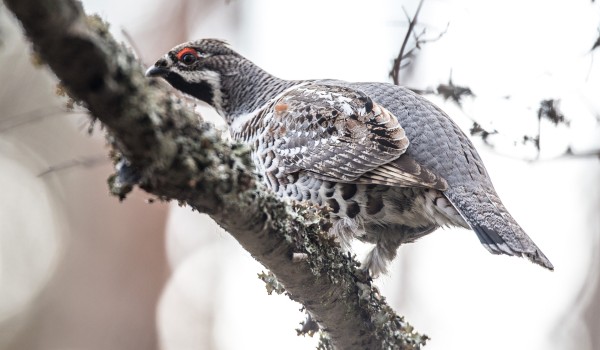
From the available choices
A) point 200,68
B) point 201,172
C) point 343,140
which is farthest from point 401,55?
point 201,172

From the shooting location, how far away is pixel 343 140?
514cm

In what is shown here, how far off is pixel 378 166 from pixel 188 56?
2255 mm

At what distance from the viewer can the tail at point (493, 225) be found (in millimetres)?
4398

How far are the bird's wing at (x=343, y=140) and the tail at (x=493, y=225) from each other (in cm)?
18

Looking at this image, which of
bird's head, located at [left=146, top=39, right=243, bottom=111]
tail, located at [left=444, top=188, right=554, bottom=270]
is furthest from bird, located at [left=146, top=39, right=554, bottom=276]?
bird's head, located at [left=146, top=39, right=243, bottom=111]

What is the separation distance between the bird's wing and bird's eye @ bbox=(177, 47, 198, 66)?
112cm

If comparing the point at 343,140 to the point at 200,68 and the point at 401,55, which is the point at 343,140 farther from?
the point at 200,68

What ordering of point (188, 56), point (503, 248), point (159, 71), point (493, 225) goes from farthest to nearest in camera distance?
point (188, 56) < point (159, 71) < point (493, 225) < point (503, 248)

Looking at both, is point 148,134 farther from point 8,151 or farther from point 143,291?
point 8,151

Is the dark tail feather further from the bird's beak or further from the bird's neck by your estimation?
the bird's beak

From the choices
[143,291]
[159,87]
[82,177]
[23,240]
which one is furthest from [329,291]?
[23,240]

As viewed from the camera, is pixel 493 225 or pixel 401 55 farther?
pixel 401 55

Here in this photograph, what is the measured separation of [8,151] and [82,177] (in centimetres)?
267

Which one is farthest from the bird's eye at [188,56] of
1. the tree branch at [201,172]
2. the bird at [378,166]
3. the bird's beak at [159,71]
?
the tree branch at [201,172]
